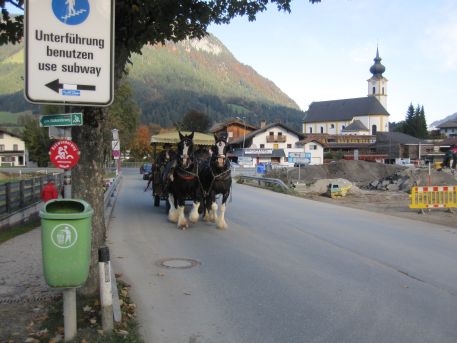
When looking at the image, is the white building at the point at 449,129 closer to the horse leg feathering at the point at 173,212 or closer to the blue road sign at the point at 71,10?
the horse leg feathering at the point at 173,212

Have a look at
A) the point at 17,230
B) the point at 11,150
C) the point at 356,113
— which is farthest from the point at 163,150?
the point at 356,113

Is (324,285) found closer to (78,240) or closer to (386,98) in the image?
(78,240)

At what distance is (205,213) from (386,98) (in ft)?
480

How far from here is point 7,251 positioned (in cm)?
930

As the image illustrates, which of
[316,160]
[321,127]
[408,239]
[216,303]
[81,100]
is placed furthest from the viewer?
[321,127]

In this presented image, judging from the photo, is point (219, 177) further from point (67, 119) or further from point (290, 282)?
point (67, 119)

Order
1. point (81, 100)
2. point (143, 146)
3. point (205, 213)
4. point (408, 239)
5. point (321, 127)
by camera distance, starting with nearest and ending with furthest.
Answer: point (81, 100), point (408, 239), point (205, 213), point (143, 146), point (321, 127)

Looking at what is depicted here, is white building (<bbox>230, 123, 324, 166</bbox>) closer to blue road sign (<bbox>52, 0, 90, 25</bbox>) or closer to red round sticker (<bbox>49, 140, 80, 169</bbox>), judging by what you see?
red round sticker (<bbox>49, 140, 80, 169</bbox>)

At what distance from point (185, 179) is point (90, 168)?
Result: 6.03m

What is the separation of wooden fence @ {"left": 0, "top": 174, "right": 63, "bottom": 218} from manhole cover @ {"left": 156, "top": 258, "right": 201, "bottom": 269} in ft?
23.3

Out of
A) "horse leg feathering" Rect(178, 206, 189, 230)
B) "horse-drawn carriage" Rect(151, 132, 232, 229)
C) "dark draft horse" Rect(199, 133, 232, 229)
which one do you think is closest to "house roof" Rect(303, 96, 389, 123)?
"horse-drawn carriage" Rect(151, 132, 232, 229)

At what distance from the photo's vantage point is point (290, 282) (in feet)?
23.8

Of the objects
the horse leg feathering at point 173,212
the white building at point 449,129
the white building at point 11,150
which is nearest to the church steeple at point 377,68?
the white building at point 449,129

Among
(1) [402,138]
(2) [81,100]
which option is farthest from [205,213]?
(1) [402,138]
